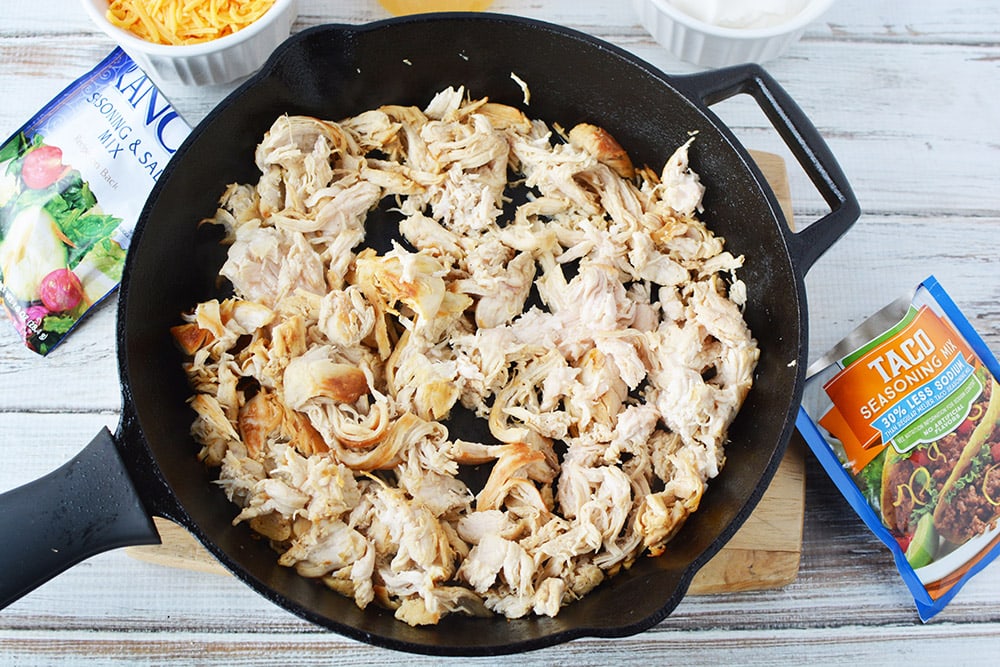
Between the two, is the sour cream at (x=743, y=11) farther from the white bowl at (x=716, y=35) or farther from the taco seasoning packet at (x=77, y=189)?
the taco seasoning packet at (x=77, y=189)

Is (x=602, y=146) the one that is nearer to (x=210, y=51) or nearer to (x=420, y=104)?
(x=420, y=104)

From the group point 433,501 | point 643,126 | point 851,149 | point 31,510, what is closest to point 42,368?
point 31,510

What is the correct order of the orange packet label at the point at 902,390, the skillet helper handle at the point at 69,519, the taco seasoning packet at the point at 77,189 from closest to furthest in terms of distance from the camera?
the skillet helper handle at the point at 69,519, the orange packet label at the point at 902,390, the taco seasoning packet at the point at 77,189

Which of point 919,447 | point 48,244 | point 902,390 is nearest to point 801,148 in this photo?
point 902,390

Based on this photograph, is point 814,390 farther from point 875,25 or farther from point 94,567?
point 94,567

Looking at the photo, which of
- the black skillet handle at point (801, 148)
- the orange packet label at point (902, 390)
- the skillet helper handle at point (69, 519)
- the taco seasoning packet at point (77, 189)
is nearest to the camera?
the skillet helper handle at point (69, 519)

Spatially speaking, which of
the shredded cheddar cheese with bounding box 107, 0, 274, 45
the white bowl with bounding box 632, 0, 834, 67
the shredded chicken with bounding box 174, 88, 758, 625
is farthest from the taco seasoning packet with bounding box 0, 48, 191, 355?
the white bowl with bounding box 632, 0, 834, 67

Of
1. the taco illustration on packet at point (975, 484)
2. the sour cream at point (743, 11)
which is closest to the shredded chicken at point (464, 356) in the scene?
the sour cream at point (743, 11)
